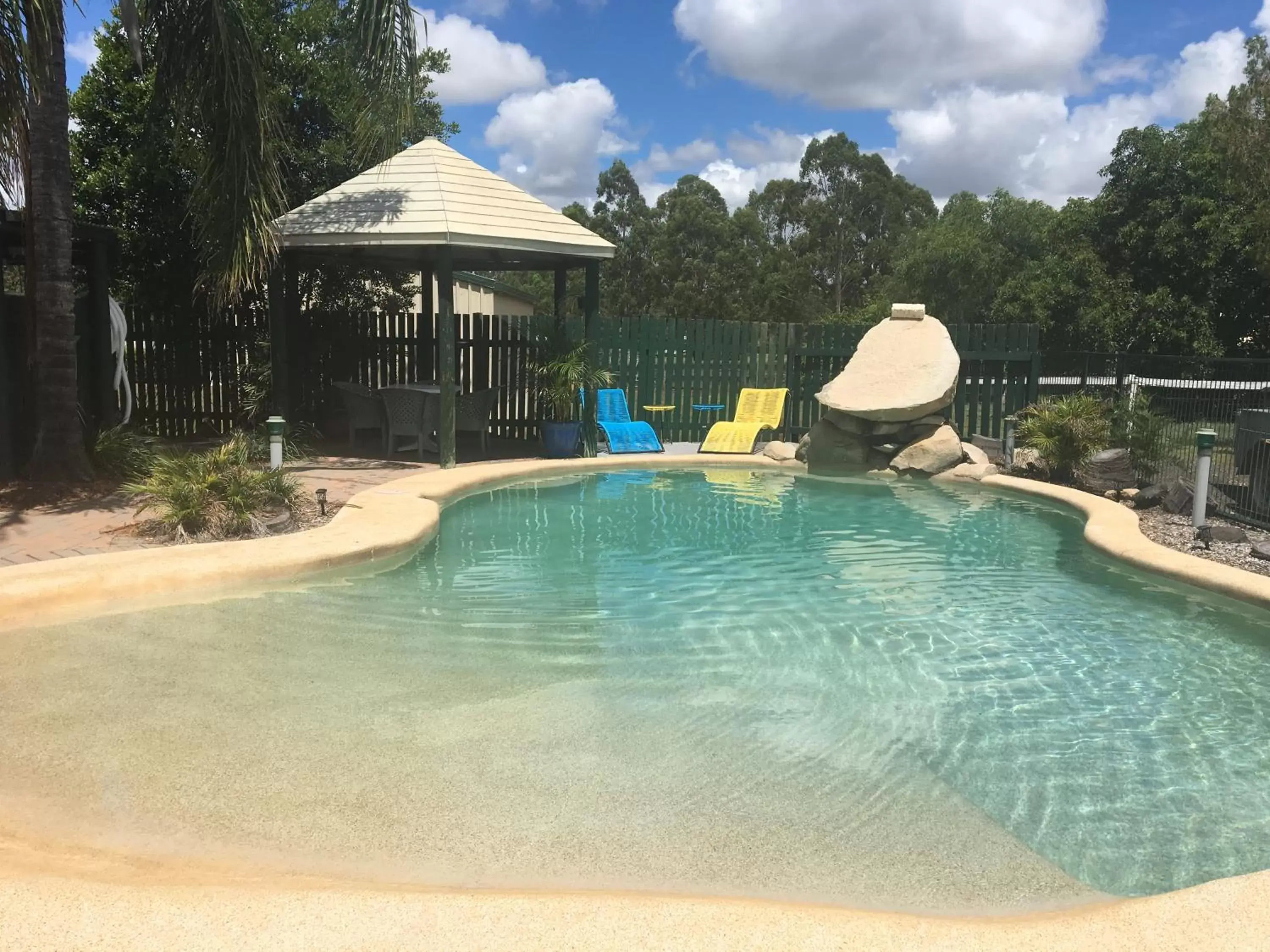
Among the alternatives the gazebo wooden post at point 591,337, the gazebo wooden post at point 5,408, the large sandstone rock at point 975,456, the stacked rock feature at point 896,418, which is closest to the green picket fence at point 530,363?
the gazebo wooden post at point 591,337

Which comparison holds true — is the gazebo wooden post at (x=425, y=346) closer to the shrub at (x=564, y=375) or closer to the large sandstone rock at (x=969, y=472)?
the shrub at (x=564, y=375)

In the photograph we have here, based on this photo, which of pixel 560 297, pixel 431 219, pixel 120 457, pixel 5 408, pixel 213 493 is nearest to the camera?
pixel 213 493

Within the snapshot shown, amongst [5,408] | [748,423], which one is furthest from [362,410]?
[748,423]

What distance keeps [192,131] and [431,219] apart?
2668 mm

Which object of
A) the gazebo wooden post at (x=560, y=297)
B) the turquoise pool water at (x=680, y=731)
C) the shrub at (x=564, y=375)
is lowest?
the turquoise pool water at (x=680, y=731)

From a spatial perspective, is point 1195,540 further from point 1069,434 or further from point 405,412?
point 405,412

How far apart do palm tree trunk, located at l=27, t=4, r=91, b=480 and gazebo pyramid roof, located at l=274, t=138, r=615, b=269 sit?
281 cm

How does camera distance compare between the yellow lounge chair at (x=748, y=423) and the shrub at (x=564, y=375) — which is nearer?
the shrub at (x=564, y=375)

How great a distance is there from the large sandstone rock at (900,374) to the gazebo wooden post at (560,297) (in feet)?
11.7

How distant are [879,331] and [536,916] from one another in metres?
11.4

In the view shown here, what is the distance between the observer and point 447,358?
1060 cm

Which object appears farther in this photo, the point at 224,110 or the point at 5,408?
the point at 224,110

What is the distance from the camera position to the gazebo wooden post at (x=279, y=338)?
11.4 meters

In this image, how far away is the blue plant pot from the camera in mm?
12008
